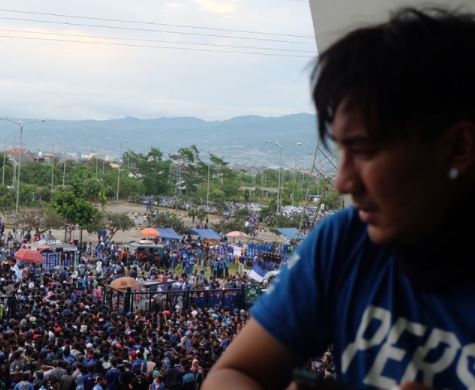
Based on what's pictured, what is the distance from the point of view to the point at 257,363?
930 millimetres

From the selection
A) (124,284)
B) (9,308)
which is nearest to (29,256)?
(124,284)

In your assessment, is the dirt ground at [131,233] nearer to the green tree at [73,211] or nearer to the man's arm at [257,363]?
the green tree at [73,211]

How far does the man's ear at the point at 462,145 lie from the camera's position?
79 cm

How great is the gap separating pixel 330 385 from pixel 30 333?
29.1 ft

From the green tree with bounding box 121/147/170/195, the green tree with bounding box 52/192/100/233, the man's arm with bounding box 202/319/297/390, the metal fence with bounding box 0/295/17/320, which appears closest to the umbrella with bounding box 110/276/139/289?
the metal fence with bounding box 0/295/17/320

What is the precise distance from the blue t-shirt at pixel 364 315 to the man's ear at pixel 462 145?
170mm

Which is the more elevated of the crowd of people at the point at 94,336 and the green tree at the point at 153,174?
the green tree at the point at 153,174

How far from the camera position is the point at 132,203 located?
56.1 metres

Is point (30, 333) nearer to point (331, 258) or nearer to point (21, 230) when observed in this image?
point (331, 258)

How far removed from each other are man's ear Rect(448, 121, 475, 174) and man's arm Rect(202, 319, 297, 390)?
0.35m

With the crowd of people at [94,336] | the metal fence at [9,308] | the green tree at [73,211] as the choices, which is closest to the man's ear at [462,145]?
the crowd of people at [94,336]

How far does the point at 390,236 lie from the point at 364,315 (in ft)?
0.43

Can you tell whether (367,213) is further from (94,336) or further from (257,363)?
(94,336)

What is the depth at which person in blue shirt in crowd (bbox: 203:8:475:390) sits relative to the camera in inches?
31.3
